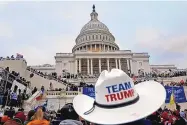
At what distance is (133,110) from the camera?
94.6 inches

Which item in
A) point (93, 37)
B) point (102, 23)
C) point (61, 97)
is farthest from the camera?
point (102, 23)

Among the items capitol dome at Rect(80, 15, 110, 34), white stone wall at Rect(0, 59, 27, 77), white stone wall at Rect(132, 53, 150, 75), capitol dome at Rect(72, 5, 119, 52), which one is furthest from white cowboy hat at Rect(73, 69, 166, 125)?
capitol dome at Rect(80, 15, 110, 34)

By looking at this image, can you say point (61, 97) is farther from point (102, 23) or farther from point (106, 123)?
point (102, 23)

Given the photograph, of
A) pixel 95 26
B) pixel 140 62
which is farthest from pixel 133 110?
pixel 95 26

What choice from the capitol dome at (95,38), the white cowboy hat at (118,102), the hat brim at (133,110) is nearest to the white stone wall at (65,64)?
the capitol dome at (95,38)

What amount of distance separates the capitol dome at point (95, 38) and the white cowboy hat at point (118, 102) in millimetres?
87741

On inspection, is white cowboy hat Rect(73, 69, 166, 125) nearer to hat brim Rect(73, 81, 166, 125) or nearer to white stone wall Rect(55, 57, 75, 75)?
hat brim Rect(73, 81, 166, 125)

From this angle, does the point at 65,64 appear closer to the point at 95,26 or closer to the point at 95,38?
the point at 95,38

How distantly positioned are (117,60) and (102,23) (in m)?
34.7

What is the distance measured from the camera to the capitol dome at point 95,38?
3709 inches

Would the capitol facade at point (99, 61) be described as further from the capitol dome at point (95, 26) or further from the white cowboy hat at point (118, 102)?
the white cowboy hat at point (118, 102)

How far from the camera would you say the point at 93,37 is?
3861 inches

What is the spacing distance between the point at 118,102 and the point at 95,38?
95.3m

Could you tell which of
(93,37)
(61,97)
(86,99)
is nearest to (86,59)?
(93,37)
